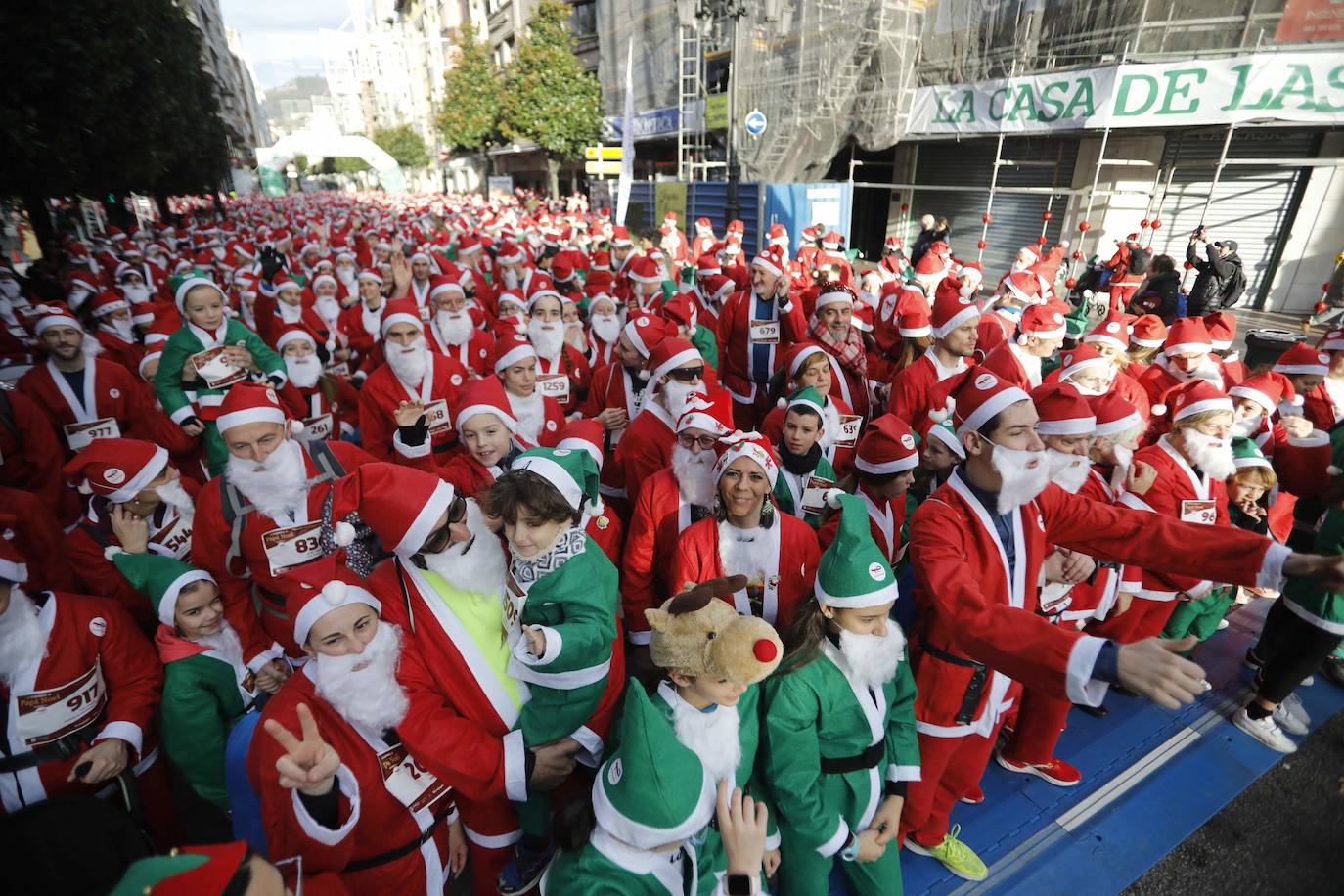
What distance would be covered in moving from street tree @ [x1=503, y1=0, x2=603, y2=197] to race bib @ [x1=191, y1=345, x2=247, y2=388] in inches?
995

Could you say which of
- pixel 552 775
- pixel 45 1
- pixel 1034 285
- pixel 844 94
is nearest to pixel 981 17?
pixel 844 94

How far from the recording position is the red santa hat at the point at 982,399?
2.42 m

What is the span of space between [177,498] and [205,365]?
1.75 m

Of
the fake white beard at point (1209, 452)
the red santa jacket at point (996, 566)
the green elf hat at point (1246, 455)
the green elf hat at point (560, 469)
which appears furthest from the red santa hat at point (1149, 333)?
the green elf hat at point (560, 469)

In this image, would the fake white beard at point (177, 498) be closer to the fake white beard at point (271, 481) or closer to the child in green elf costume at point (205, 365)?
A: the fake white beard at point (271, 481)

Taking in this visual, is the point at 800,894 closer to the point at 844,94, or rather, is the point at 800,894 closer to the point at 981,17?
the point at 981,17

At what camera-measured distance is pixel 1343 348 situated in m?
4.23

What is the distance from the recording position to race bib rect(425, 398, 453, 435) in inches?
166

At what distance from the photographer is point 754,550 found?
274 cm

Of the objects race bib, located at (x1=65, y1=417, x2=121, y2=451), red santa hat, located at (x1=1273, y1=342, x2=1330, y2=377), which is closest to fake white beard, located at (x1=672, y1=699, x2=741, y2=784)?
race bib, located at (x1=65, y1=417, x2=121, y2=451)

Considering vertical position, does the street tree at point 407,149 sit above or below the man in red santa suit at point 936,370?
above

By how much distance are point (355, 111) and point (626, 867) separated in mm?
181811

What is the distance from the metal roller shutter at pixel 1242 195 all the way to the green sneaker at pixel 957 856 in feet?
38.2

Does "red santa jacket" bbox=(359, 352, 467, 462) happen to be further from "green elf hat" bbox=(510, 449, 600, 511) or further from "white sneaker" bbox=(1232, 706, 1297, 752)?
"white sneaker" bbox=(1232, 706, 1297, 752)
